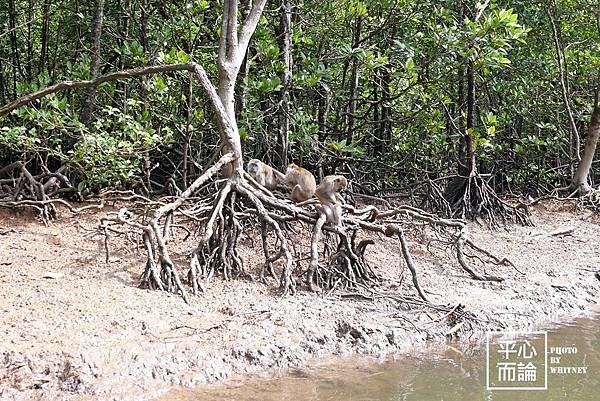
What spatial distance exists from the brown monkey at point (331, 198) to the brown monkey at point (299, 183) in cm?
73

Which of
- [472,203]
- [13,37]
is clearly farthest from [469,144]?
[13,37]

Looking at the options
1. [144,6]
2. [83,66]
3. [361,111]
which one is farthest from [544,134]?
[83,66]

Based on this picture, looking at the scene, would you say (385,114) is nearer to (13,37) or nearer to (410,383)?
(13,37)

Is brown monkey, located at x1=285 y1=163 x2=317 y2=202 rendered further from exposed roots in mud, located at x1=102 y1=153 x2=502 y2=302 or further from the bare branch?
the bare branch

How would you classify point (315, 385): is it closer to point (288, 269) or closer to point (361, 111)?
point (288, 269)

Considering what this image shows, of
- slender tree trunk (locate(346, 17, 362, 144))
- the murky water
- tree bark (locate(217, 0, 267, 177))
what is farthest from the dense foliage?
the murky water

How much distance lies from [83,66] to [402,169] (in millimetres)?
5788

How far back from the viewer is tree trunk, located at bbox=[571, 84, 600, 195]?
13297 millimetres

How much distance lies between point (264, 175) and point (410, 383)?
394cm

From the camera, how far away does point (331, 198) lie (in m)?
6.79

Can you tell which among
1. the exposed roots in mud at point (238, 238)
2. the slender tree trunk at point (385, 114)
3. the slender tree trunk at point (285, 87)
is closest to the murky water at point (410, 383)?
the exposed roots in mud at point (238, 238)

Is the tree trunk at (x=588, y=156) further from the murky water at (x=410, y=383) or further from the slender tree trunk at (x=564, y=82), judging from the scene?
the murky water at (x=410, y=383)

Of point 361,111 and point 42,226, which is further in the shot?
point 361,111

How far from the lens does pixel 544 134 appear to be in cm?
1580
